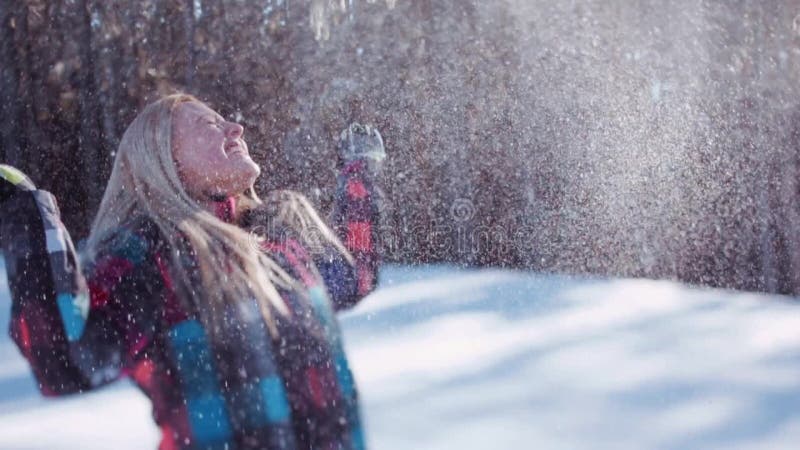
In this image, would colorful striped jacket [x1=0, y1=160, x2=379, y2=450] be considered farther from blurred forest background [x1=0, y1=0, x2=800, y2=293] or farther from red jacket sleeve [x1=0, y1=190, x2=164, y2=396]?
blurred forest background [x1=0, y1=0, x2=800, y2=293]

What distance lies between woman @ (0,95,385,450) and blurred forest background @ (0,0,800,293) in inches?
68.8

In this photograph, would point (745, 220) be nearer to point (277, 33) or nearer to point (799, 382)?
point (799, 382)

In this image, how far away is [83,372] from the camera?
0.76 m

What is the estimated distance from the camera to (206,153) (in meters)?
0.91

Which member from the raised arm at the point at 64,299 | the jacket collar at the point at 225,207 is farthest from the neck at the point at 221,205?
the raised arm at the point at 64,299

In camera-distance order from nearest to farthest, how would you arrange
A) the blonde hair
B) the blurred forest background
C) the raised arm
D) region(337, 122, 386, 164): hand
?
the raised arm
the blonde hair
region(337, 122, 386, 164): hand
the blurred forest background

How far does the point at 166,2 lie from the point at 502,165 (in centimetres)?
141

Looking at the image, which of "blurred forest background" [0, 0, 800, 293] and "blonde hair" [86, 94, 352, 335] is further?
"blurred forest background" [0, 0, 800, 293]

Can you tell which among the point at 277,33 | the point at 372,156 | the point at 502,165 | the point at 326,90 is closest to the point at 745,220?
the point at 502,165

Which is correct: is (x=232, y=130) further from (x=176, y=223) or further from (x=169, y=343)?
(x=169, y=343)

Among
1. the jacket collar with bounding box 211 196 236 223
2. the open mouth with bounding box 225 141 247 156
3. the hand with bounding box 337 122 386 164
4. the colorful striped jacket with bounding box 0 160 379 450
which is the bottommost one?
the colorful striped jacket with bounding box 0 160 379 450

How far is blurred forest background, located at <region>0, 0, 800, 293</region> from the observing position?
260 centimetres

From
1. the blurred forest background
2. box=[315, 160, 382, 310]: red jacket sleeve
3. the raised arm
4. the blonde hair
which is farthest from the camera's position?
the blurred forest background

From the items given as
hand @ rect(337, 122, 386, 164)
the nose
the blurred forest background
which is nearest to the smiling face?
the nose
